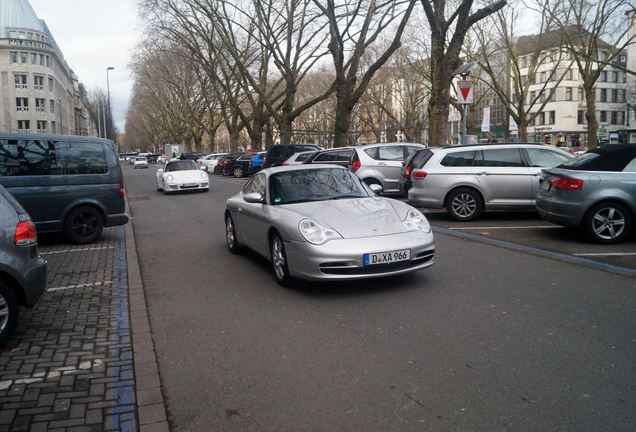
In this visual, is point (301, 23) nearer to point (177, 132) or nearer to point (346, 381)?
point (346, 381)

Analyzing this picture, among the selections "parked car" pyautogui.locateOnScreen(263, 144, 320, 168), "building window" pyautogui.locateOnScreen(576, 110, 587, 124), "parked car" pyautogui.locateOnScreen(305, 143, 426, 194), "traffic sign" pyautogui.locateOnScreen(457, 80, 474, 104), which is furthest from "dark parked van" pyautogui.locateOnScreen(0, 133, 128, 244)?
"building window" pyautogui.locateOnScreen(576, 110, 587, 124)

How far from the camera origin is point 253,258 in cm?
886

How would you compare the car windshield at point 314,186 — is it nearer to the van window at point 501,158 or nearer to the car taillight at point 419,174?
the car taillight at point 419,174

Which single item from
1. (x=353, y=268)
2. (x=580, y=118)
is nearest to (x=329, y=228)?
(x=353, y=268)

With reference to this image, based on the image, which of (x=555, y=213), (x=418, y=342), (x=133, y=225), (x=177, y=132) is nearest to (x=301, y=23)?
(x=133, y=225)

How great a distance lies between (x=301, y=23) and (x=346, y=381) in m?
32.0

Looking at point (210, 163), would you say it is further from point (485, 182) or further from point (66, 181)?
point (485, 182)

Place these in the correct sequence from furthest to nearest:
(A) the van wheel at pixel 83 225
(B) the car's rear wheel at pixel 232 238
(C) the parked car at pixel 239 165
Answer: (C) the parked car at pixel 239 165 → (A) the van wheel at pixel 83 225 → (B) the car's rear wheel at pixel 232 238

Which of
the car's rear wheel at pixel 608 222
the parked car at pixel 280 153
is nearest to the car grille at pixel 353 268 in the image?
the car's rear wheel at pixel 608 222

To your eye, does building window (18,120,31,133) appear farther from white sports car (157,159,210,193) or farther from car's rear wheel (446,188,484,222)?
car's rear wheel (446,188,484,222)

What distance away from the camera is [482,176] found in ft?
39.7

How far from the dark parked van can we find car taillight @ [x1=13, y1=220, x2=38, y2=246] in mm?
5119

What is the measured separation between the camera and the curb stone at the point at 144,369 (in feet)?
11.8

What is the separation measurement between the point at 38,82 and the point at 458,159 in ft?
A: 318
